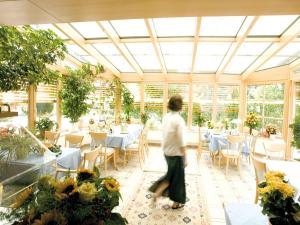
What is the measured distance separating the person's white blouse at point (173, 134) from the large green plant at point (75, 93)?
3.47 m

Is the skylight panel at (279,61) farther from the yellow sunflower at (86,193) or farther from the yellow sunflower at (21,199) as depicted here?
the yellow sunflower at (21,199)

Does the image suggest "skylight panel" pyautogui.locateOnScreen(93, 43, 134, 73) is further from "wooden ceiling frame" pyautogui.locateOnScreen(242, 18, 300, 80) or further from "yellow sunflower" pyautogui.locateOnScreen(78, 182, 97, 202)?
"yellow sunflower" pyautogui.locateOnScreen(78, 182, 97, 202)

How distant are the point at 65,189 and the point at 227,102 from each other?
725cm

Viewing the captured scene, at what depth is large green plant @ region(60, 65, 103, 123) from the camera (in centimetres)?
559

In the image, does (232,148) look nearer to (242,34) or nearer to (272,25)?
(242,34)

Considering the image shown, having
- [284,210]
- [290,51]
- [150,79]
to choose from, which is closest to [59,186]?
[284,210]

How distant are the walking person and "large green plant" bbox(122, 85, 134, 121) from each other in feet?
15.3

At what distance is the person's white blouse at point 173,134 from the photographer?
2.84m

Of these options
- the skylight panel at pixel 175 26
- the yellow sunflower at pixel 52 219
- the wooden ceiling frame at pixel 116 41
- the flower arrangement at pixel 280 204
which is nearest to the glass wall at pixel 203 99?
the wooden ceiling frame at pixel 116 41

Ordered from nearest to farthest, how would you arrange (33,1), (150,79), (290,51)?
(33,1), (290,51), (150,79)

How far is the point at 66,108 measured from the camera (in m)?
5.66

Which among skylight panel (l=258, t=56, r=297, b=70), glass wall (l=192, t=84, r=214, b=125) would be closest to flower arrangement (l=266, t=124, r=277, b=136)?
skylight panel (l=258, t=56, r=297, b=70)

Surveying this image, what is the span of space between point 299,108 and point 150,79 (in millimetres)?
4593

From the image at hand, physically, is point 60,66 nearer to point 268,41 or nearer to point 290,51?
point 268,41
